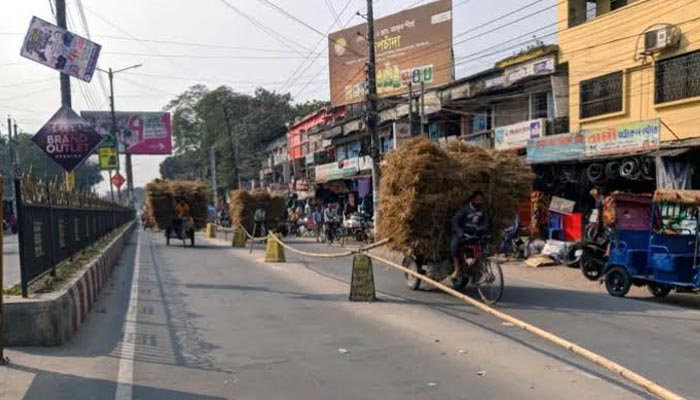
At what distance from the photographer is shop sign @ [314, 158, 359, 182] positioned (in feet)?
125

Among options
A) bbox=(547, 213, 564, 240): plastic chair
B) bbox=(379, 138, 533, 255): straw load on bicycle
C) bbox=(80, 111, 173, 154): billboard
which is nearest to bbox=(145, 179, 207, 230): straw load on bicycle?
bbox=(547, 213, 564, 240): plastic chair

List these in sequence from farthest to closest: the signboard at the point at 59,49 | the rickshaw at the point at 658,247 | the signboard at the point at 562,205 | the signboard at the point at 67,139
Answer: the signboard at the point at 562,205, the signboard at the point at 59,49, the signboard at the point at 67,139, the rickshaw at the point at 658,247

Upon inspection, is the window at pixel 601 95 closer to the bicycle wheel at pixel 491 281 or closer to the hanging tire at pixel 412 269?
the hanging tire at pixel 412 269

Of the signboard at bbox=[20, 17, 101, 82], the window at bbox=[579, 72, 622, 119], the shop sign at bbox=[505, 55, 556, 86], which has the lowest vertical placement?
the window at bbox=[579, 72, 622, 119]

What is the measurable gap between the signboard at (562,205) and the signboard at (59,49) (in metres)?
14.2

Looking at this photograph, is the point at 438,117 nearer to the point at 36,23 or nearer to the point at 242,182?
the point at 36,23

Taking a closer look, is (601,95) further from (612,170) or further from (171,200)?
(171,200)

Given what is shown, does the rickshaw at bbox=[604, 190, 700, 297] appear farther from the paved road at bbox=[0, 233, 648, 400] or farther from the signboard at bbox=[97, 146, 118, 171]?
the signboard at bbox=[97, 146, 118, 171]

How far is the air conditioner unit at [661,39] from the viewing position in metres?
17.6

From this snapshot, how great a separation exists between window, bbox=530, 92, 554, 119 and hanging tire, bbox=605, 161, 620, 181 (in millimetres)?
Answer: 4490

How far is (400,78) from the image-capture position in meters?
33.3

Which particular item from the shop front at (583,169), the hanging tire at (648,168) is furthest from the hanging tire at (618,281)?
the hanging tire at (648,168)

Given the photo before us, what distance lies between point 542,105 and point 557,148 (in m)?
3.60

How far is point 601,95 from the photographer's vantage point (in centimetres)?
2073
